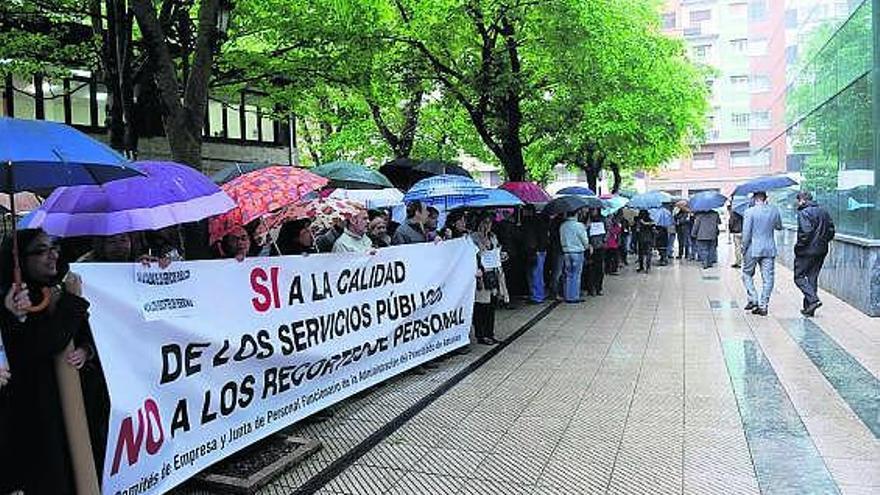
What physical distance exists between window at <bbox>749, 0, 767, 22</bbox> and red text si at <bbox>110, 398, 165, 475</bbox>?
2590 inches

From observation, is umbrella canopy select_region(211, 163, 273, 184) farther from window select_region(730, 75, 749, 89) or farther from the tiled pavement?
window select_region(730, 75, 749, 89)

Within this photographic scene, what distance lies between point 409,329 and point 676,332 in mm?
4656

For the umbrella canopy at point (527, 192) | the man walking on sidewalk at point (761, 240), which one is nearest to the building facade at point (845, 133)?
the man walking on sidewalk at point (761, 240)

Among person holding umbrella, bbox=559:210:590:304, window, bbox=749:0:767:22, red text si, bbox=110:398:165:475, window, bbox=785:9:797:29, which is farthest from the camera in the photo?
window, bbox=749:0:767:22

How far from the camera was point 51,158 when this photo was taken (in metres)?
3.76

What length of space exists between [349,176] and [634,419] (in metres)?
4.28

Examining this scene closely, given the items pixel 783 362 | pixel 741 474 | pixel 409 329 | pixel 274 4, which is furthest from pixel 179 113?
pixel 783 362

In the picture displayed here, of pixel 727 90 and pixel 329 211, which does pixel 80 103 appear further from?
pixel 727 90

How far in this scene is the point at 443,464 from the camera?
214 inches

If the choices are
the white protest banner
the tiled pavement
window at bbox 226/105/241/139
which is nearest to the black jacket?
the tiled pavement

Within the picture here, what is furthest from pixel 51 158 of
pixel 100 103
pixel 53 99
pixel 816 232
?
pixel 100 103

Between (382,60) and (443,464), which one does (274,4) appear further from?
(443,464)

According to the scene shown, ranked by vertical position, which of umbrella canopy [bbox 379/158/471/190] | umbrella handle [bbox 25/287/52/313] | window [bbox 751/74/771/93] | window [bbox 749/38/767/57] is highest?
window [bbox 749/38/767/57]

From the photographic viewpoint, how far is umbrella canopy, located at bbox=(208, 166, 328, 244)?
624 cm
